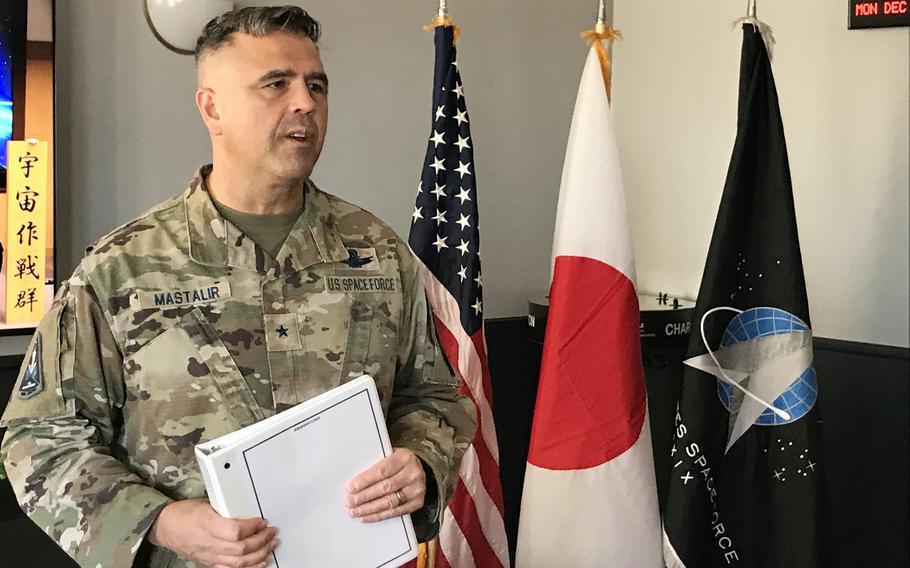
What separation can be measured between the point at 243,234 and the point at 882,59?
5.82 ft

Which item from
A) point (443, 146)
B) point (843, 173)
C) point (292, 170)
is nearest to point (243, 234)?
point (292, 170)

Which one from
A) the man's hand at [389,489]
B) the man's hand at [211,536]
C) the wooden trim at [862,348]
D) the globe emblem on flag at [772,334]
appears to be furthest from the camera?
the wooden trim at [862,348]

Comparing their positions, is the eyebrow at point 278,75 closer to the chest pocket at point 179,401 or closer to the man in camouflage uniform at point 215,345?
the man in camouflage uniform at point 215,345

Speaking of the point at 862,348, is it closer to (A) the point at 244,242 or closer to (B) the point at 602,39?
(B) the point at 602,39

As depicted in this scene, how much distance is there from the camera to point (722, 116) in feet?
9.05

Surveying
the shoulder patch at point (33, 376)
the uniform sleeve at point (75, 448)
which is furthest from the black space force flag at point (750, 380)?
the shoulder patch at point (33, 376)

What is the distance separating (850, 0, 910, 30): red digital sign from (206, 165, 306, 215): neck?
5.45 feet

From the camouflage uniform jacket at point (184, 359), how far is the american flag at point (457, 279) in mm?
814

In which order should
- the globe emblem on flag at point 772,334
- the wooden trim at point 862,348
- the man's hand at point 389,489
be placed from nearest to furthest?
the man's hand at point 389,489 → the globe emblem on flag at point 772,334 → the wooden trim at point 862,348

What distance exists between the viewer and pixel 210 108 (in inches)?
53.2

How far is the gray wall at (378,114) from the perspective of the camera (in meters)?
2.21

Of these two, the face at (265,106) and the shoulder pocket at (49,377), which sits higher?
the face at (265,106)

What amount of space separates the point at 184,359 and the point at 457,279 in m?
1.10

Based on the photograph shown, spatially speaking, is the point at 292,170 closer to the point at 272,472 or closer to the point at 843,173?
the point at 272,472
